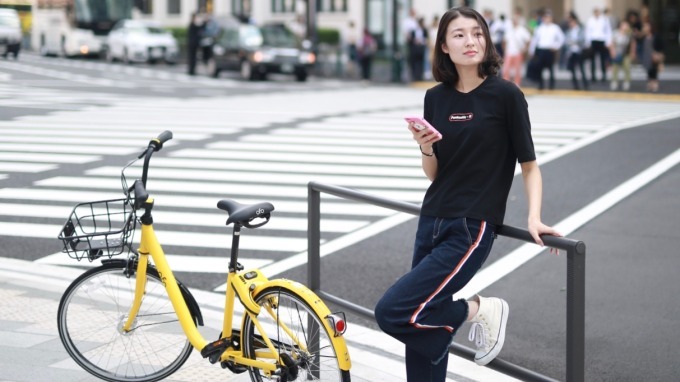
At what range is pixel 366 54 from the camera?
33281 millimetres

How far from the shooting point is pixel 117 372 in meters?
5.34

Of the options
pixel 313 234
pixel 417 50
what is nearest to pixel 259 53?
pixel 417 50

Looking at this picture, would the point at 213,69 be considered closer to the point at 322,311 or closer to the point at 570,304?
the point at 322,311

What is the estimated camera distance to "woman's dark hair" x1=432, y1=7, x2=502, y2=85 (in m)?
4.23

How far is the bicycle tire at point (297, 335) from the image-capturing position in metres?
Answer: 4.43

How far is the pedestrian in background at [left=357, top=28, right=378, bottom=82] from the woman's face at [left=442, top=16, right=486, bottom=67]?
94.7 feet

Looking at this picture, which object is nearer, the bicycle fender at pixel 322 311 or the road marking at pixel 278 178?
the bicycle fender at pixel 322 311

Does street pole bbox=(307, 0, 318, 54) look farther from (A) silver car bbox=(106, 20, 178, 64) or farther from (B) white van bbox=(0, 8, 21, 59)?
(B) white van bbox=(0, 8, 21, 59)

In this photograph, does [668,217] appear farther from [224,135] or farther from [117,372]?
[224,135]

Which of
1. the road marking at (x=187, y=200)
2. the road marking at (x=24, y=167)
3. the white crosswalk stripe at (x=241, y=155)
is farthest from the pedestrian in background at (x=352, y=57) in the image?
the road marking at (x=187, y=200)

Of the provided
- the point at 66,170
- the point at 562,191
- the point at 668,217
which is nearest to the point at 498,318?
the point at 668,217

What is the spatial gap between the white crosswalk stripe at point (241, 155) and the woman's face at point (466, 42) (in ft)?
15.8

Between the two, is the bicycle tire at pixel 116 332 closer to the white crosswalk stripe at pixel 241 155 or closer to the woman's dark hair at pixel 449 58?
the woman's dark hair at pixel 449 58

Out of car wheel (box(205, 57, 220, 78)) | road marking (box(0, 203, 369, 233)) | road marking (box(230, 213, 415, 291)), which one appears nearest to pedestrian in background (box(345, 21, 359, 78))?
car wheel (box(205, 57, 220, 78))
